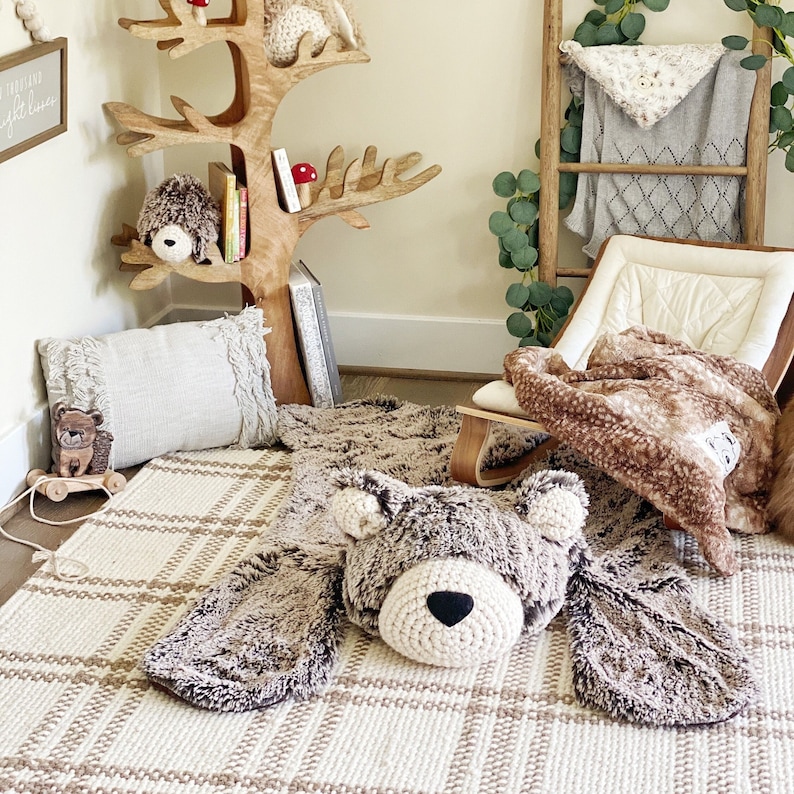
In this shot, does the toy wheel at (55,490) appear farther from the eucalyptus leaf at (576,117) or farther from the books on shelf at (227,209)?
the eucalyptus leaf at (576,117)

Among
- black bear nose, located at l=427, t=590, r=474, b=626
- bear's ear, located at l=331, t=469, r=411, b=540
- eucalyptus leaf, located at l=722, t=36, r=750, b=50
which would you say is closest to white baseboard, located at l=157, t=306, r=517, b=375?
eucalyptus leaf, located at l=722, t=36, r=750, b=50

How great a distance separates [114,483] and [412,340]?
1115 mm

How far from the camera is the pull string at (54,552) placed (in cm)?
199

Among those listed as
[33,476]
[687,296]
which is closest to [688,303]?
[687,296]

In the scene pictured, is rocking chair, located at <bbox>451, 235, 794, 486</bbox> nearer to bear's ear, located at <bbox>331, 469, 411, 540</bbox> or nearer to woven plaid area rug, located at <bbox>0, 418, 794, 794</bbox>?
bear's ear, located at <bbox>331, 469, 411, 540</bbox>

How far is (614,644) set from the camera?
5.68 feet

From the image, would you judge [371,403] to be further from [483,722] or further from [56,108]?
[483,722]

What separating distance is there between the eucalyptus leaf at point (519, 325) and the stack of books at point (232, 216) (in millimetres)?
747

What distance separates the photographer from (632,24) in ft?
8.53

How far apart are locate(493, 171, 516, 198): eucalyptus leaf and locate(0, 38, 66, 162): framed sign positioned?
43.7 inches

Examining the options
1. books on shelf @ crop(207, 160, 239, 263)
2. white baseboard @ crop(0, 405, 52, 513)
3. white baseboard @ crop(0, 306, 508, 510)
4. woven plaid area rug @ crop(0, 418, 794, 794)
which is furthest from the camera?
white baseboard @ crop(0, 306, 508, 510)

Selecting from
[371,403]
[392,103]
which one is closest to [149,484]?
[371,403]

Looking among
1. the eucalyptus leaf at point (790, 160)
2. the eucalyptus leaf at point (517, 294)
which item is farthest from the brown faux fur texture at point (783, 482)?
the eucalyptus leaf at point (517, 294)

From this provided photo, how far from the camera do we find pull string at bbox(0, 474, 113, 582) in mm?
1989
